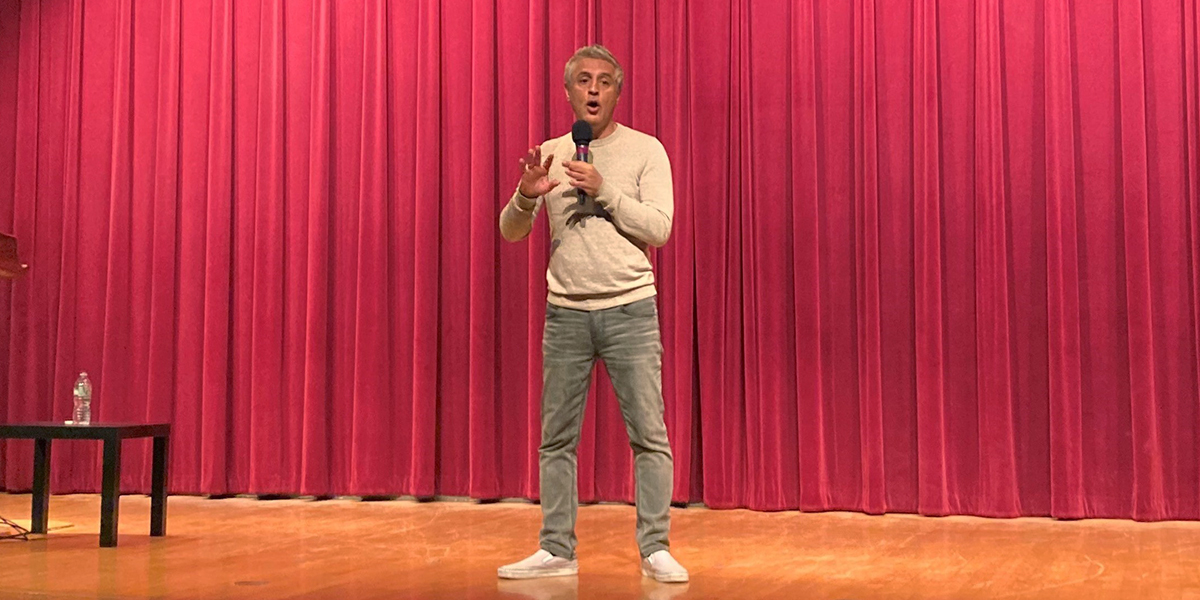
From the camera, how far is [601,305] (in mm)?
2996

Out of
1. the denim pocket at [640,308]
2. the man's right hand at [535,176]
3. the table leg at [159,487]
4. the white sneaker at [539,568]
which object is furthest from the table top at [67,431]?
the denim pocket at [640,308]

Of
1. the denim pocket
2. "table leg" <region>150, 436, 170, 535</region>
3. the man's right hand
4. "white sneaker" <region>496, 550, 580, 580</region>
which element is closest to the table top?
"table leg" <region>150, 436, 170, 535</region>

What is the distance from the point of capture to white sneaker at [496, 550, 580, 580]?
304 cm

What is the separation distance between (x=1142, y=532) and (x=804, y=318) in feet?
4.88

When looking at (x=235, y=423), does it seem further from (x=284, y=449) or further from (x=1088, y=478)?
(x=1088, y=478)

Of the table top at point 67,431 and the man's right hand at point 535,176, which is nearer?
the man's right hand at point 535,176

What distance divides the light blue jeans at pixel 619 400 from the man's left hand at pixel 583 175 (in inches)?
12.8

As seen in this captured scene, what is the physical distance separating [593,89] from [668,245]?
2.23 m

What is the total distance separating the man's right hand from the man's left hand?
10 centimetres

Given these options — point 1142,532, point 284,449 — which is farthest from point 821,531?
point 284,449

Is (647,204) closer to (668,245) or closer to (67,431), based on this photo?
(67,431)

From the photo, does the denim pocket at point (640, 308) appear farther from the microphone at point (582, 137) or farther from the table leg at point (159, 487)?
the table leg at point (159, 487)

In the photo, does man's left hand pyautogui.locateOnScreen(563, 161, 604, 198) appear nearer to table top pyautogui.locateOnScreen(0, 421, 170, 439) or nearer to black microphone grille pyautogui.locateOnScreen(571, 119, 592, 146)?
black microphone grille pyautogui.locateOnScreen(571, 119, 592, 146)

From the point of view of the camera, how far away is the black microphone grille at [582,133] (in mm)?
2938
